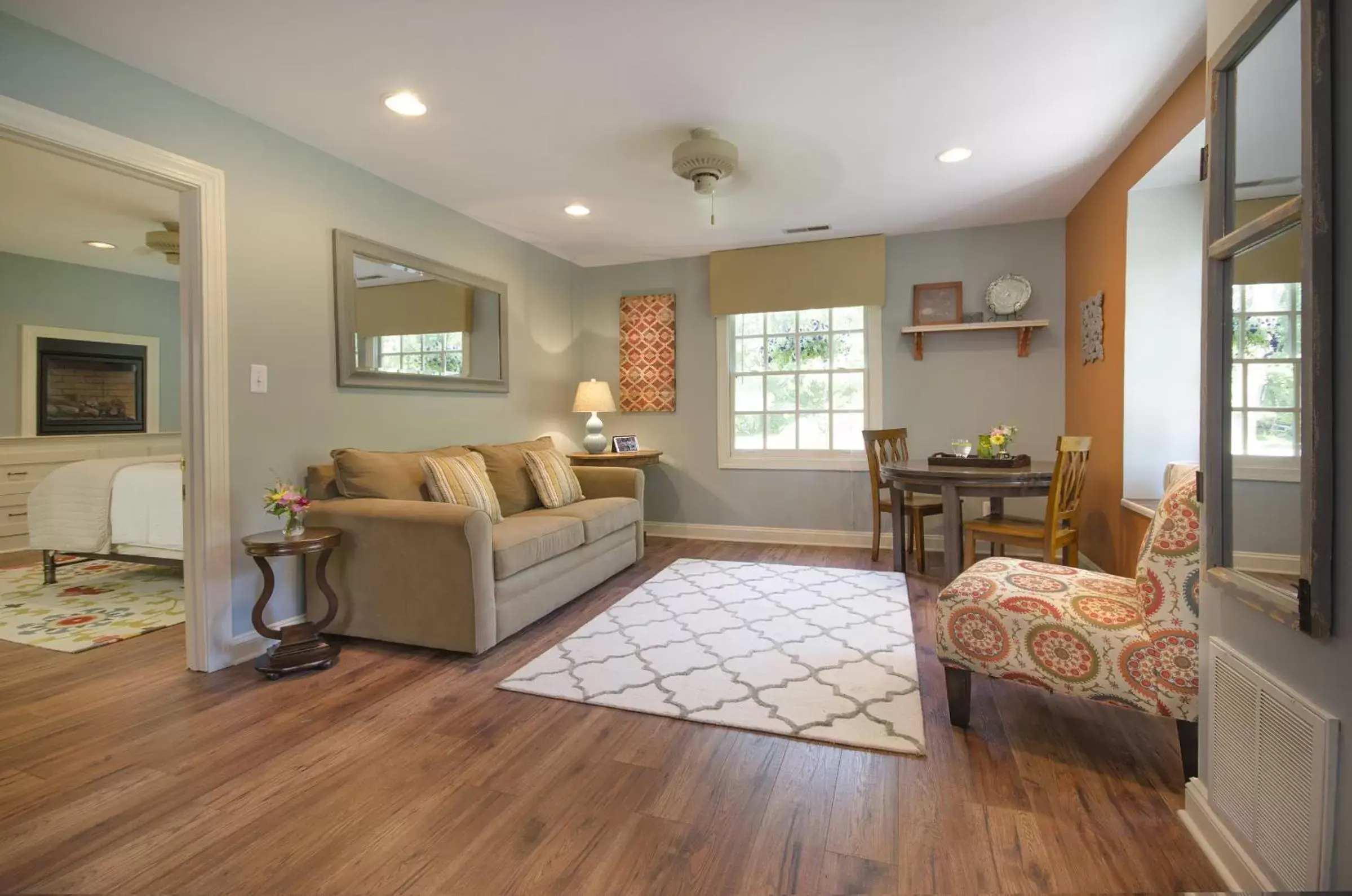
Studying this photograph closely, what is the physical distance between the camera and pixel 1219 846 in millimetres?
1387

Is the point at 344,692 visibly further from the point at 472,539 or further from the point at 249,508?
the point at 249,508

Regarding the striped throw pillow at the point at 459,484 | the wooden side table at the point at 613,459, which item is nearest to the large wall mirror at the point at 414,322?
the striped throw pillow at the point at 459,484

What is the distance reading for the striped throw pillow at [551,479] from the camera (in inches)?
155

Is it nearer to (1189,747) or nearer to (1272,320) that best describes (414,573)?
(1189,747)

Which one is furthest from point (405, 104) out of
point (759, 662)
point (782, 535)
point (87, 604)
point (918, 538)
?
point (782, 535)

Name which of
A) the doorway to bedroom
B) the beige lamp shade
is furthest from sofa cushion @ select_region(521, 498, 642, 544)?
the doorway to bedroom

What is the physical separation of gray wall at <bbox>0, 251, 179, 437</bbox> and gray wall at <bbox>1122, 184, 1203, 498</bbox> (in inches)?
315

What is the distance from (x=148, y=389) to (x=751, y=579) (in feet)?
20.3

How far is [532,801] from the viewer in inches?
66.2

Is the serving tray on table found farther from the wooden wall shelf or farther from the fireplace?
the fireplace

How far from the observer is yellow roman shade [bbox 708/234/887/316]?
15.6 feet

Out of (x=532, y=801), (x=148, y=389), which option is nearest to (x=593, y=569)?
(x=532, y=801)

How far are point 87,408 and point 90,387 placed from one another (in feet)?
0.63

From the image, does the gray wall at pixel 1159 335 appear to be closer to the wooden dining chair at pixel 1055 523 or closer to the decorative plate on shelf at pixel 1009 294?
the wooden dining chair at pixel 1055 523
